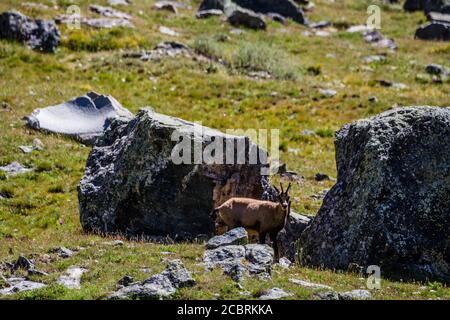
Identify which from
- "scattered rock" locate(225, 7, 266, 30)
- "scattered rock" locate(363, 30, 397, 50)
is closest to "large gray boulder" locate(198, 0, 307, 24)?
"scattered rock" locate(225, 7, 266, 30)

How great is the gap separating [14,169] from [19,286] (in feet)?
40.3

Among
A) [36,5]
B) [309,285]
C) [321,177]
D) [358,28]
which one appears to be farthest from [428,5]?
[309,285]

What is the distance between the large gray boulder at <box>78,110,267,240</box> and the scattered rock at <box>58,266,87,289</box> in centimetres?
431

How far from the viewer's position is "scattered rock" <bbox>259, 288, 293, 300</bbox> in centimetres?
1315

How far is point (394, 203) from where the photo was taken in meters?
16.7

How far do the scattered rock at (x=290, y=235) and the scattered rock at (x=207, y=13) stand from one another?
120 feet

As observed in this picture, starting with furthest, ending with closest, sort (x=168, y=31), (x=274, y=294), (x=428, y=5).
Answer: (x=428, y=5) < (x=168, y=31) < (x=274, y=294)

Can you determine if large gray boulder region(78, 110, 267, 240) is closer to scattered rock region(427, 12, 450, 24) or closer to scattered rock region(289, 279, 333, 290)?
scattered rock region(289, 279, 333, 290)

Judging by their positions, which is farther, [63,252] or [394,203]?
[394,203]

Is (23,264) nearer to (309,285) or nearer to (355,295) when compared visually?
(309,285)

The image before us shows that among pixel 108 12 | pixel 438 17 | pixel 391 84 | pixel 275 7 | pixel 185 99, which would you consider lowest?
pixel 185 99

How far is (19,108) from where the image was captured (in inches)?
1304
